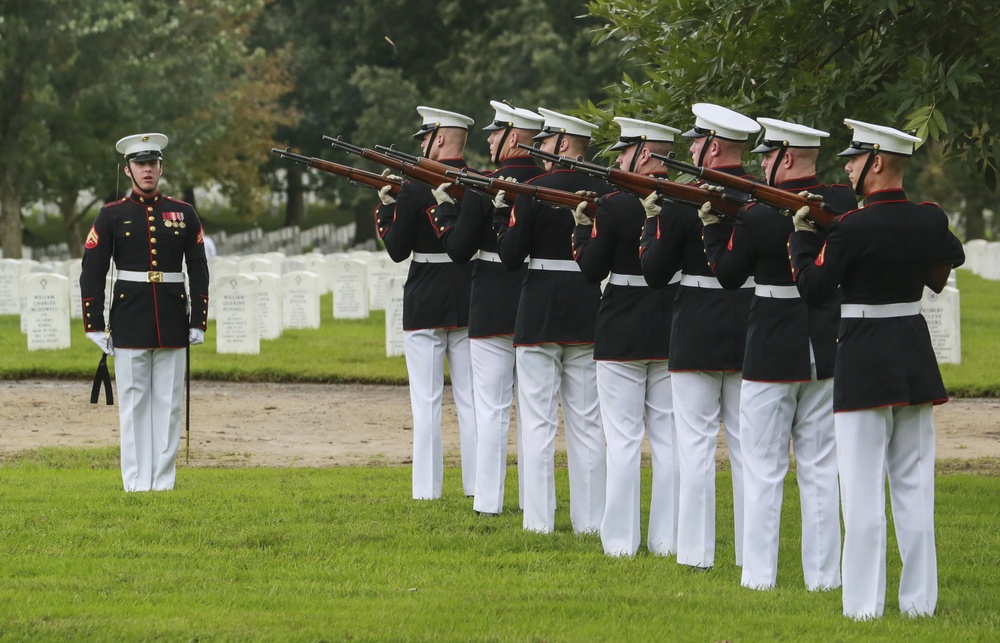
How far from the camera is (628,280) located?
8.40 m

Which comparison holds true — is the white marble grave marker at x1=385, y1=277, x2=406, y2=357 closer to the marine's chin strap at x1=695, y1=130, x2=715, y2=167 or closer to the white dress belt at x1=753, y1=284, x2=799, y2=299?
the marine's chin strap at x1=695, y1=130, x2=715, y2=167

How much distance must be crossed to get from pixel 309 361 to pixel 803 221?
477 inches

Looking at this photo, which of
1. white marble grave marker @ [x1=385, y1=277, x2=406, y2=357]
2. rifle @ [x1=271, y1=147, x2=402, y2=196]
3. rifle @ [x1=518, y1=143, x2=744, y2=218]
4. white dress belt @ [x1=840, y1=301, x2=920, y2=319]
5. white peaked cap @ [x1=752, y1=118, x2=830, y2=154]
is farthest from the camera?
white marble grave marker @ [x1=385, y1=277, x2=406, y2=357]

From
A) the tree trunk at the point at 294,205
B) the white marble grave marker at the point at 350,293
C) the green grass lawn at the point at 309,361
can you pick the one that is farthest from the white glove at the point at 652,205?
the tree trunk at the point at 294,205

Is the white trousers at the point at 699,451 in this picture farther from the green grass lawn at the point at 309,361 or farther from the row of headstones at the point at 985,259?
the row of headstones at the point at 985,259

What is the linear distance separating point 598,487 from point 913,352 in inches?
106

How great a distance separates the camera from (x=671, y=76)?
33.7 feet

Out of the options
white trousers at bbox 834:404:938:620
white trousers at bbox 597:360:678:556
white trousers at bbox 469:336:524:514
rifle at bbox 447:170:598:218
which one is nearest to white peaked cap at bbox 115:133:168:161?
rifle at bbox 447:170:598:218

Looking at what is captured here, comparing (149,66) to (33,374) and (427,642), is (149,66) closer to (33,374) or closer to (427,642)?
(33,374)

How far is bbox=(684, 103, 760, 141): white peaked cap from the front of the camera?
7535 millimetres

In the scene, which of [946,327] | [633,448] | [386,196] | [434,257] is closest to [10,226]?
[946,327]

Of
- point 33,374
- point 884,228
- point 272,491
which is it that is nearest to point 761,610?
point 884,228

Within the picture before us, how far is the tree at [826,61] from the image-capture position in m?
9.23

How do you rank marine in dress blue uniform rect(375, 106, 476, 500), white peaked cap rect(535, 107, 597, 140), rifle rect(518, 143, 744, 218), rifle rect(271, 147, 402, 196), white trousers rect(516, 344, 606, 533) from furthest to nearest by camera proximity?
1. rifle rect(271, 147, 402, 196)
2. marine in dress blue uniform rect(375, 106, 476, 500)
3. white trousers rect(516, 344, 606, 533)
4. white peaked cap rect(535, 107, 597, 140)
5. rifle rect(518, 143, 744, 218)
